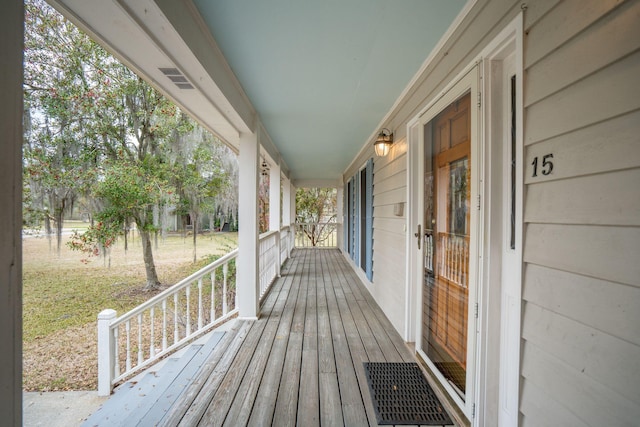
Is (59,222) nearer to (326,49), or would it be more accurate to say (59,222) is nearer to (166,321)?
(166,321)

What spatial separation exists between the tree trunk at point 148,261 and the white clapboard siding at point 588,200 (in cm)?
606

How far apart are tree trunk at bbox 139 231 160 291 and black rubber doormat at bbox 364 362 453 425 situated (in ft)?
17.0

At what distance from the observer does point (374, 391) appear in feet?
6.14

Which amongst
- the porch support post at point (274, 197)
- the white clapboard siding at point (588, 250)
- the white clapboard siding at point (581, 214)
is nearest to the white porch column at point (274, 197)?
the porch support post at point (274, 197)

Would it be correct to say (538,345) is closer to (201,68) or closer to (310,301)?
(201,68)

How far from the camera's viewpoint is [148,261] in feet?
18.9

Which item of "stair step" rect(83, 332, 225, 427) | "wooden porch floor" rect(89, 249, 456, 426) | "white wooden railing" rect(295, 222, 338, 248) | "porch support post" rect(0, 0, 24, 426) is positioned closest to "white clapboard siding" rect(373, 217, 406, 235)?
"wooden porch floor" rect(89, 249, 456, 426)

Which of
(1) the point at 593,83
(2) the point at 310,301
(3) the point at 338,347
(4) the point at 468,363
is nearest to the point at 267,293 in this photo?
(2) the point at 310,301

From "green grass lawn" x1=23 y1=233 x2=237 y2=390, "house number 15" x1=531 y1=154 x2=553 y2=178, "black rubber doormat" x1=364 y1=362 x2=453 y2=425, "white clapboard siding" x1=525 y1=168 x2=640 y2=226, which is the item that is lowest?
"green grass lawn" x1=23 y1=233 x2=237 y2=390

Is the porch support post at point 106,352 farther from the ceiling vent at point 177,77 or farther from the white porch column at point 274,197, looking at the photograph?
the white porch column at point 274,197

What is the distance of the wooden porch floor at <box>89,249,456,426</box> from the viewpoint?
65.7 inches

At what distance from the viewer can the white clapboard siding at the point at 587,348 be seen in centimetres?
75

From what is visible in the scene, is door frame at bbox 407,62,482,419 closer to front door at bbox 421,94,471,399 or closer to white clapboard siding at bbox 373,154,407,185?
front door at bbox 421,94,471,399

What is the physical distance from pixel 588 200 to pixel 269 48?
78.9 inches
